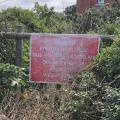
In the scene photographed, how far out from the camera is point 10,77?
708 cm

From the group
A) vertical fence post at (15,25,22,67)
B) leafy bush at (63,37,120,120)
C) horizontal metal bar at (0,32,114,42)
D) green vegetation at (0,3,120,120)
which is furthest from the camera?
vertical fence post at (15,25,22,67)

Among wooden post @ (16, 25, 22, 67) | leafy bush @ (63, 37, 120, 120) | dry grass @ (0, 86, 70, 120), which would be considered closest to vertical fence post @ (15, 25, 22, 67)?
wooden post @ (16, 25, 22, 67)

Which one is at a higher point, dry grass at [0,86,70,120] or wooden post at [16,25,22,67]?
wooden post at [16,25,22,67]

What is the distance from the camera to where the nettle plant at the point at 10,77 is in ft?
23.0

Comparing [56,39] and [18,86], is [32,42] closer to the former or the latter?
[56,39]

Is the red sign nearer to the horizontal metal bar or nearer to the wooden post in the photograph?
the horizontal metal bar

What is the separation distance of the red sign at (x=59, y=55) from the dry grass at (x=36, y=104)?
53cm

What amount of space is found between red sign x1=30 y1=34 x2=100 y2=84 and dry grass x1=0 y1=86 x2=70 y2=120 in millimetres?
530

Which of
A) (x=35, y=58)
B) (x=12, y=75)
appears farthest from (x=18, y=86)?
(x=35, y=58)

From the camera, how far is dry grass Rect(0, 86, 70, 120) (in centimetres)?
625

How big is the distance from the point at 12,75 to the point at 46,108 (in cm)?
100

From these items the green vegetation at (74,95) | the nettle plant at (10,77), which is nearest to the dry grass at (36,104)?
the green vegetation at (74,95)

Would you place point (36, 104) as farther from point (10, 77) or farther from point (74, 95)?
point (10, 77)

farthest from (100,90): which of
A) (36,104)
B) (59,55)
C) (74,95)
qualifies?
(59,55)
